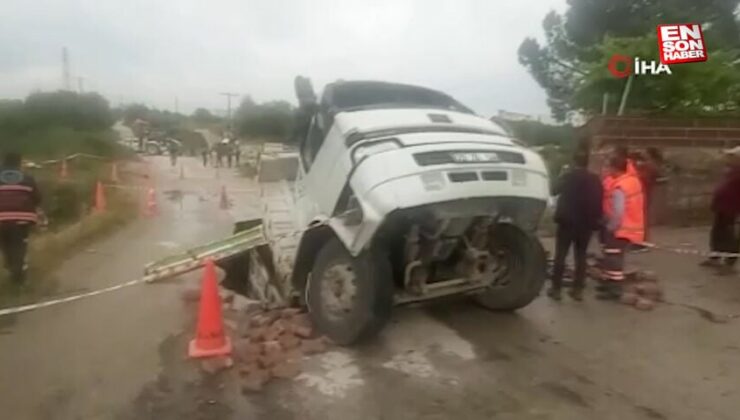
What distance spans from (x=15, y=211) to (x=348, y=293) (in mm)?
4278

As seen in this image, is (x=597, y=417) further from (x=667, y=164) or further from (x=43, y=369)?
(x=667, y=164)

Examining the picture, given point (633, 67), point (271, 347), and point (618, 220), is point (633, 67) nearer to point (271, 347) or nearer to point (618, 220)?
point (618, 220)

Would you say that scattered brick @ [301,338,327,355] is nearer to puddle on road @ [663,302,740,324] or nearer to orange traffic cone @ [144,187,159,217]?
puddle on road @ [663,302,740,324]

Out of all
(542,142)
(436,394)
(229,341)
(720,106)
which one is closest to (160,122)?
(542,142)

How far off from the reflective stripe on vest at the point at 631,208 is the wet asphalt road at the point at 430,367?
730mm

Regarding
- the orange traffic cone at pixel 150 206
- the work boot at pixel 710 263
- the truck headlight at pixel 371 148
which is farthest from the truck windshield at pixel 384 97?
the orange traffic cone at pixel 150 206

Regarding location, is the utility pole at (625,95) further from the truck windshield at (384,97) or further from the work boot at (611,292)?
the truck windshield at (384,97)

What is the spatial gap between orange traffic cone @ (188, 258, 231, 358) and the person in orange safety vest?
12.7ft

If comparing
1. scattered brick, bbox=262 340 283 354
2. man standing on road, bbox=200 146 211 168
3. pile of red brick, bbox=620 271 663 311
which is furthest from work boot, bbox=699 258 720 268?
man standing on road, bbox=200 146 211 168

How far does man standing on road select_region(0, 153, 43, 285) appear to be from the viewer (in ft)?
25.9

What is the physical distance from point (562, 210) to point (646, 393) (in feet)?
8.30

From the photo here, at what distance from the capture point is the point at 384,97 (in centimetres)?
670

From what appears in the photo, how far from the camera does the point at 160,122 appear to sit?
1923 cm

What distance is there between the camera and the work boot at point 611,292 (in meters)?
7.34
